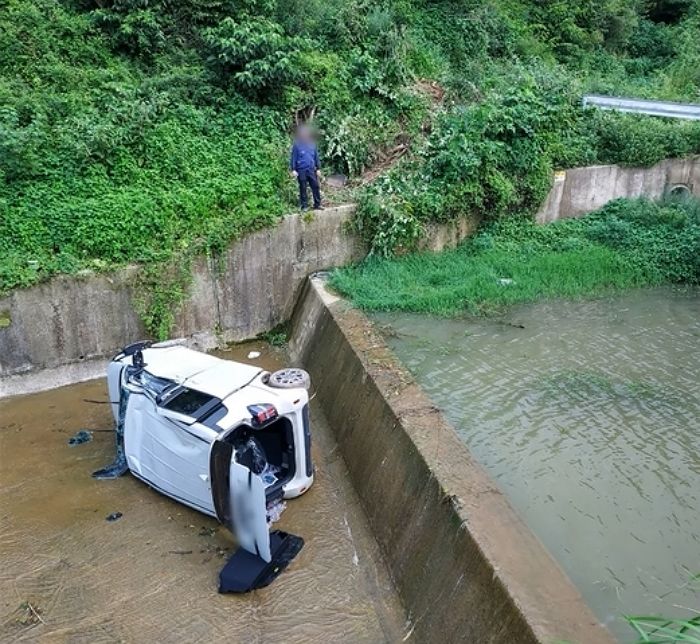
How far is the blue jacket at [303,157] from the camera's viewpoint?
10242 mm

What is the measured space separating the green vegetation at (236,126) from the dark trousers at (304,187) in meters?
0.33

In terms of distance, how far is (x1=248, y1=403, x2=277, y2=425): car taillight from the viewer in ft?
20.3

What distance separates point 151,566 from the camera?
6059mm

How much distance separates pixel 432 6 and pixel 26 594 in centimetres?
1580

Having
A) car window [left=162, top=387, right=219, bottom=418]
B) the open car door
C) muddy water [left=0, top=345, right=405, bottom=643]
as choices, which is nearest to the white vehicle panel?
the open car door

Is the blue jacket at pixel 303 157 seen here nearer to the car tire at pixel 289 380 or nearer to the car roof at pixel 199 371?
the car roof at pixel 199 371

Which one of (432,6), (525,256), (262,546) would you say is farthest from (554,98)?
(262,546)

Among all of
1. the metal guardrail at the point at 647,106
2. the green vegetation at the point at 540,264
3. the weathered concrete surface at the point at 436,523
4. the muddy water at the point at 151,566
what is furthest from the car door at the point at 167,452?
the metal guardrail at the point at 647,106

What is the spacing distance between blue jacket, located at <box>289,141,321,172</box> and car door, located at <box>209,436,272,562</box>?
5.60 metres

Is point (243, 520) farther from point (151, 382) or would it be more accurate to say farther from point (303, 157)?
point (303, 157)

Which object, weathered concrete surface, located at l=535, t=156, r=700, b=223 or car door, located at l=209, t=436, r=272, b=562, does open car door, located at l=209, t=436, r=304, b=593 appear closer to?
car door, located at l=209, t=436, r=272, b=562

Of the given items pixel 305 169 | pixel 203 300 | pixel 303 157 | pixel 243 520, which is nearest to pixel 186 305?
pixel 203 300

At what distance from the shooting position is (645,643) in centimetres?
267

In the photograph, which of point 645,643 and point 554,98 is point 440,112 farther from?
point 645,643
